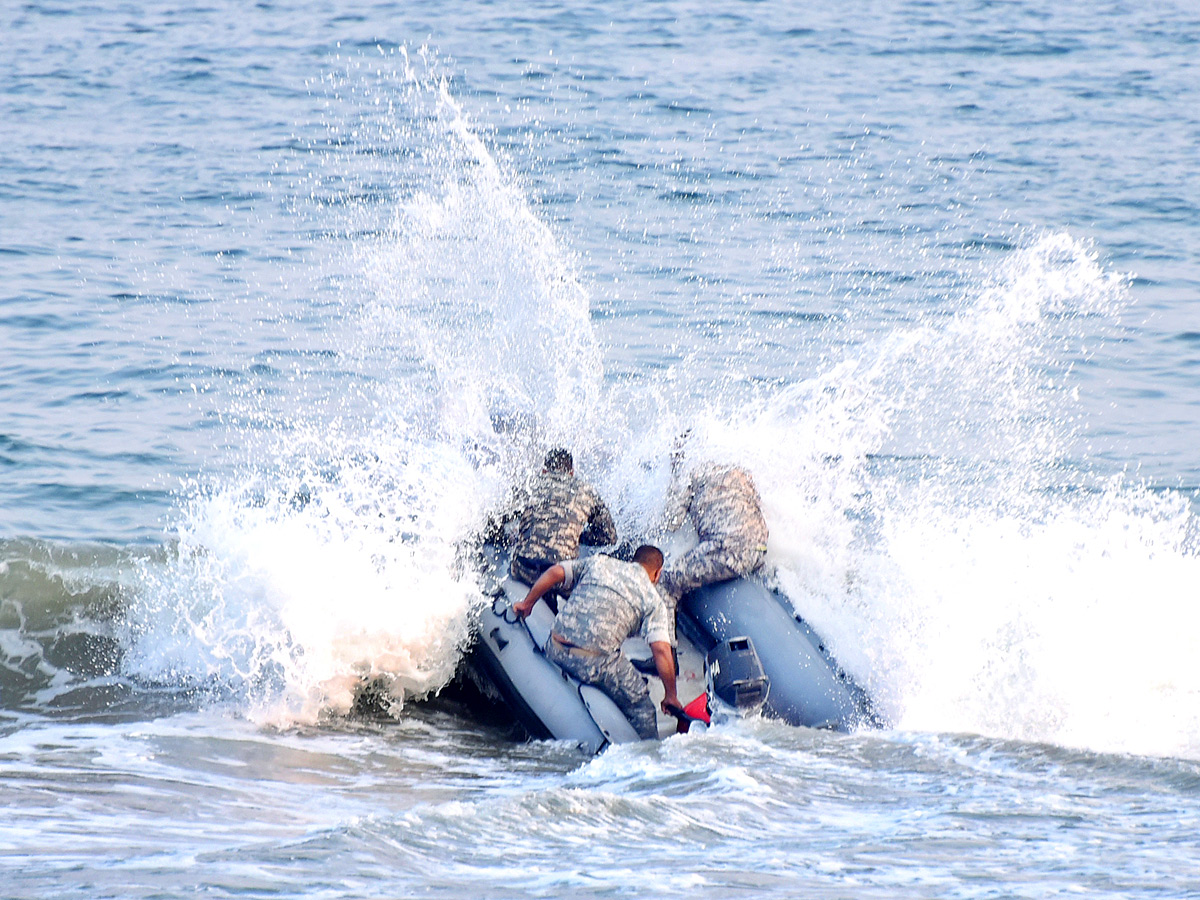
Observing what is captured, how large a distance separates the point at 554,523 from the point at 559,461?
727 mm

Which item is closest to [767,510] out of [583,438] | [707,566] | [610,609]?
[707,566]

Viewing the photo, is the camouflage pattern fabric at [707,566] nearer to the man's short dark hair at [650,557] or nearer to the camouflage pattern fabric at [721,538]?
the camouflage pattern fabric at [721,538]

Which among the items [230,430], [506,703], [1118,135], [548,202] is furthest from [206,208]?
[1118,135]

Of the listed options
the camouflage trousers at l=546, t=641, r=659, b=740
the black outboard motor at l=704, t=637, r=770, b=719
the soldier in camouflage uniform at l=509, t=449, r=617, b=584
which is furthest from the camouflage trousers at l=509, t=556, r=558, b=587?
the black outboard motor at l=704, t=637, r=770, b=719

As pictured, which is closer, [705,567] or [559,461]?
[705,567]

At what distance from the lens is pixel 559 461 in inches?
359

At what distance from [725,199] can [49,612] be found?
11.3 meters

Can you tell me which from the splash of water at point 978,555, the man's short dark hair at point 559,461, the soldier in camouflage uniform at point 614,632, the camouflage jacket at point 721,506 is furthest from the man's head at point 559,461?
the soldier in camouflage uniform at point 614,632

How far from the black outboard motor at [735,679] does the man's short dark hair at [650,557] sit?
572 millimetres

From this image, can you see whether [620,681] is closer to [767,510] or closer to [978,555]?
[767,510]

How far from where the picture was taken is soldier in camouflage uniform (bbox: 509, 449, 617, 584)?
27.8ft

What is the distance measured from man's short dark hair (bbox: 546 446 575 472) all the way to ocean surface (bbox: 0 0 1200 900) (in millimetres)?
350

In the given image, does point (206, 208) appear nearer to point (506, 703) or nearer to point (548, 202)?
point (548, 202)

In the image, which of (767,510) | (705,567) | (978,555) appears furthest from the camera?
(767,510)
